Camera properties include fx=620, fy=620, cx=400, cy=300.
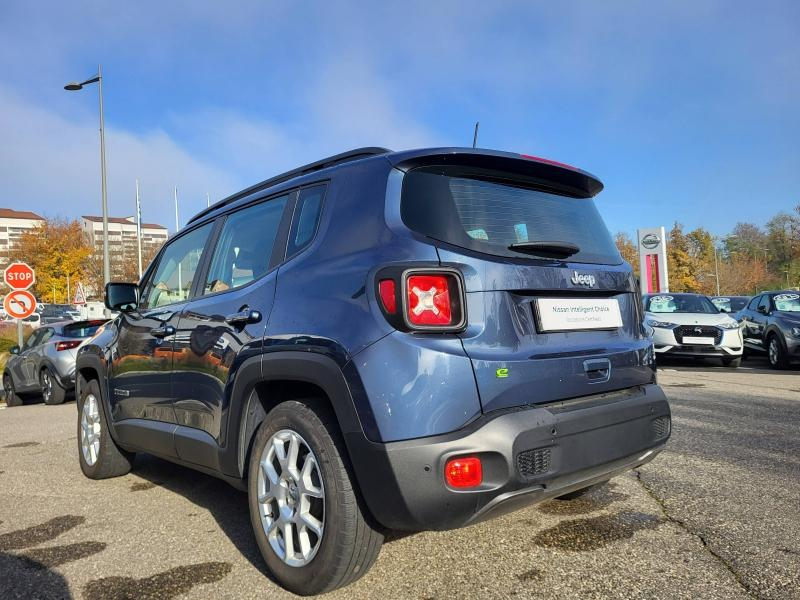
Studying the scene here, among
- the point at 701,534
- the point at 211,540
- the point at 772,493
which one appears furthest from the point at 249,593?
the point at 772,493

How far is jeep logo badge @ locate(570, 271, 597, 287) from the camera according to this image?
2689mm

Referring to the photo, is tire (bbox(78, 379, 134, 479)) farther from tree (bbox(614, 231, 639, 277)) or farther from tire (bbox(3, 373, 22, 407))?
tree (bbox(614, 231, 639, 277))

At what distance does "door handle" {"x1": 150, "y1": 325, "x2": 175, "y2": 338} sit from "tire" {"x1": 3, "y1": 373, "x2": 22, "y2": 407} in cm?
902

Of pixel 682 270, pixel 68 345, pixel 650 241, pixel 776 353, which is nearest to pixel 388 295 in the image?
pixel 68 345

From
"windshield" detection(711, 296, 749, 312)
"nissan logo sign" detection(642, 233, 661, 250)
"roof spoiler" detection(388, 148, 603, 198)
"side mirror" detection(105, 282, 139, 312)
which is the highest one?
"nissan logo sign" detection(642, 233, 661, 250)

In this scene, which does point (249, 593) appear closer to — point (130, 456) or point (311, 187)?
point (311, 187)

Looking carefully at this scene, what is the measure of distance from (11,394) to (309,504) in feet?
35.8

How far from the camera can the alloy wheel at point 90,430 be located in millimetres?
4664

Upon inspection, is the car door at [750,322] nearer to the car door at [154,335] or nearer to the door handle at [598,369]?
the door handle at [598,369]

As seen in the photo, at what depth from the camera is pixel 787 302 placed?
39.4ft

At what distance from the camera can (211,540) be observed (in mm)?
3230

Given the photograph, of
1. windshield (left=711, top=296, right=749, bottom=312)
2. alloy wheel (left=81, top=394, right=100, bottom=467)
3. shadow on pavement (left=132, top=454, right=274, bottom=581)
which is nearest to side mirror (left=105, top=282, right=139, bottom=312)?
alloy wheel (left=81, top=394, right=100, bottom=467)

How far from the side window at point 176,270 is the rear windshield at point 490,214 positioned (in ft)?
5.85

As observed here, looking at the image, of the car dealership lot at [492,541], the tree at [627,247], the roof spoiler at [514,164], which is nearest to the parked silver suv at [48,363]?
the car dealership lot at [492,541]
